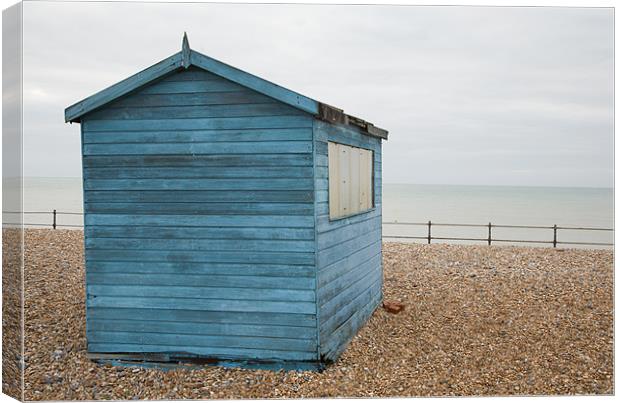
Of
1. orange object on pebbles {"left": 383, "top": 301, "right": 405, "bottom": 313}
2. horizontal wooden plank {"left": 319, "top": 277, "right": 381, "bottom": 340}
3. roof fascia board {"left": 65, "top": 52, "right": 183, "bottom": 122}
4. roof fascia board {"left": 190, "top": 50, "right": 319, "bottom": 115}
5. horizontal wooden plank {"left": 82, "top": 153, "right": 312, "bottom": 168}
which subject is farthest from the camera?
orange object on pebbles {"left": 383, "top": 301, "right": 405, "bottom": 313}

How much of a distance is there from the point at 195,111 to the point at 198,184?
33.1 inches

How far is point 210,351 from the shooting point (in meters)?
7.43

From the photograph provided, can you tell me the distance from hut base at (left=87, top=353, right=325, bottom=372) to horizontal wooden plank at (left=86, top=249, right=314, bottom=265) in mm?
1150

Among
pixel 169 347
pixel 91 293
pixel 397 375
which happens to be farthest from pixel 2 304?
pixel 397 375

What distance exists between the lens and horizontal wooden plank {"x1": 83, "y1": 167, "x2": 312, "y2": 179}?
23.3 feet

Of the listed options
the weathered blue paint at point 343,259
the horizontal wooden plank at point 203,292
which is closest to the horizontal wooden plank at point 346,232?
the weathered blue paint at point 343,259

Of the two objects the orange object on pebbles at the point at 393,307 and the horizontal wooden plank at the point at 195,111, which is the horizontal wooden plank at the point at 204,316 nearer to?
the horizontal wooden plank at the point at 195,111

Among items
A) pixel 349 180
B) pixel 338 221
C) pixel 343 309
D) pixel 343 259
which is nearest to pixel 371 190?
pixel 349 180

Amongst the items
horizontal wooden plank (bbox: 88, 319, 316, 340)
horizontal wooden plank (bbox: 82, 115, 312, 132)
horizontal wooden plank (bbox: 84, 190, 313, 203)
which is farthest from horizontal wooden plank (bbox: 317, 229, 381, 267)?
horizontal wooden plank (bbox: 82, 115, 312, 132)

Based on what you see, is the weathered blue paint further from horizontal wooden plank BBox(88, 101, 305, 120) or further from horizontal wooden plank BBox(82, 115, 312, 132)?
horizontal wooden plank BBox(88, 101, 305, 120)

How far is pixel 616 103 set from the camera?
23.3 ft

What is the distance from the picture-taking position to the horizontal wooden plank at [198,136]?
23.2 feet

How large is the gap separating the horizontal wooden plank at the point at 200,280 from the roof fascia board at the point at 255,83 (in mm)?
1914

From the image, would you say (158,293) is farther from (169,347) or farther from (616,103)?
(616,103)
